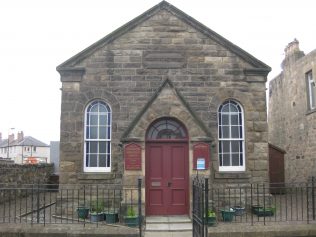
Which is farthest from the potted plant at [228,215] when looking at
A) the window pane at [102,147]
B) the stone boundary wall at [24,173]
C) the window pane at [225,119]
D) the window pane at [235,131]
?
the stone boundary wall at [24,173]

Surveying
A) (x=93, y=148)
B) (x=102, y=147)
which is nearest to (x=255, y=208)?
(x=102, y=147)

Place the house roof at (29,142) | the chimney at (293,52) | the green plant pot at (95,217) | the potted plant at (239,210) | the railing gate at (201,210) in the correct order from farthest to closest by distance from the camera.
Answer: the house roof at (29,142)
the chimney at (293,52)
the potted plant at (239,210)
the green plant pot at (95,217)
the railing gate at (201,210)

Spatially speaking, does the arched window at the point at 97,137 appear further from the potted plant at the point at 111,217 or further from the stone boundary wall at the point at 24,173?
the stone boundary wall at the point at 24,173

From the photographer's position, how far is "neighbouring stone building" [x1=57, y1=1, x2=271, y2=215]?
13492 millimetres

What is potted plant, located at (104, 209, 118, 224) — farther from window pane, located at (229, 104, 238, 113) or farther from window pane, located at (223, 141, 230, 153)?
window pane, located at (229, 104, 238, 113)

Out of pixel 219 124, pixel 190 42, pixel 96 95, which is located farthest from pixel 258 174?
pixel 96 95

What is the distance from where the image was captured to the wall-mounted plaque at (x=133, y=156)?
42.7ft

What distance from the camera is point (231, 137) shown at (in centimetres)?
1429

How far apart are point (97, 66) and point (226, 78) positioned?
4.58 meters

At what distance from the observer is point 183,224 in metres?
12.3

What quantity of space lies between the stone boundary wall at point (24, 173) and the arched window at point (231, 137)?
7571 millimetres

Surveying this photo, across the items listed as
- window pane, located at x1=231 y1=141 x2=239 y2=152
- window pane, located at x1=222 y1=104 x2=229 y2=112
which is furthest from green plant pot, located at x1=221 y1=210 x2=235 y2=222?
window pane, located at x1=222 y1=104 x2=229 y2=112

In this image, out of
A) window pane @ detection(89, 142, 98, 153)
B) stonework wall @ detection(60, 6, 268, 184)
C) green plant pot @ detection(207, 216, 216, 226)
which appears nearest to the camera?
green plant pot @ detection(207, 216, 216, 226)

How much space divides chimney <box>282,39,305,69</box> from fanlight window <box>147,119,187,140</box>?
10881 mm
